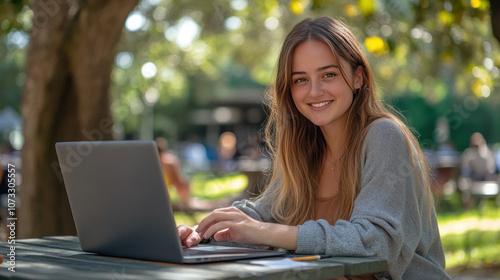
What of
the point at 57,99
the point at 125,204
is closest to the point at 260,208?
the point at 125,204

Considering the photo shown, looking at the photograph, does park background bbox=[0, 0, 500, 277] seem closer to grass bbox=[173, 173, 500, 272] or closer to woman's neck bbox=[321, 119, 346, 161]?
grass bbox=[173, 173, 500, 272]

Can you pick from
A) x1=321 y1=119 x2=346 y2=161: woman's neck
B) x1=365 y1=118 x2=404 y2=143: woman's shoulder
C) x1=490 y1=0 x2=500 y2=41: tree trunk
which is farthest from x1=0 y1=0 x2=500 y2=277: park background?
x1=365 y1=118 x2=404 y2=143: woman's shoulder

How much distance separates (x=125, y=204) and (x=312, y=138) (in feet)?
3.62

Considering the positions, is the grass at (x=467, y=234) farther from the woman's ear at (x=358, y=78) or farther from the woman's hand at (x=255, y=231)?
the woman's hand at (x=255, y=231)

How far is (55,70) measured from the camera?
17.3 feet

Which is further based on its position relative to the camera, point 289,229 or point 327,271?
point 289,229

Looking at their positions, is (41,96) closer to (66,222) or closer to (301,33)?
(66,222)

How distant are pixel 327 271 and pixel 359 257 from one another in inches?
10.5

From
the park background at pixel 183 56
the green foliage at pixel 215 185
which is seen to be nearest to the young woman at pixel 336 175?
the park background at pixel 183 56


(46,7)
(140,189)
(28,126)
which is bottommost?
(140,189)

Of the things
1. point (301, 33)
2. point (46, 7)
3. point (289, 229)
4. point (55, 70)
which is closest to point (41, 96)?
point (55, 70)

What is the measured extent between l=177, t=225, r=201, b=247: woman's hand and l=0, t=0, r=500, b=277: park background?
132 centimetres

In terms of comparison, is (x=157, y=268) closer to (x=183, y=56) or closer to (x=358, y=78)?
(x=358, y=78)

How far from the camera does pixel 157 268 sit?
6.23 feet
